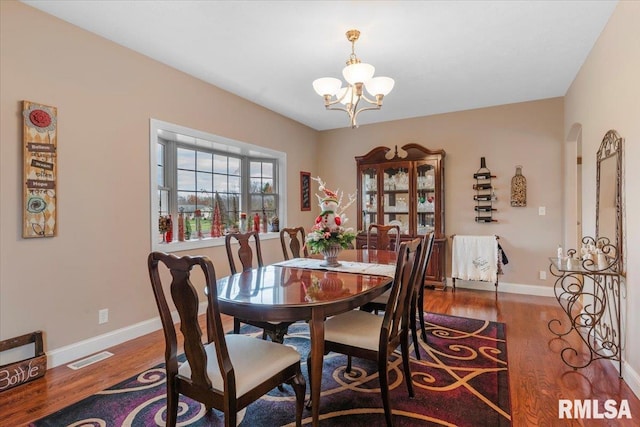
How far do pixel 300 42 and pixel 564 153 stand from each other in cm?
373

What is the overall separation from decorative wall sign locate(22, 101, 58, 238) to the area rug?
1303 mm

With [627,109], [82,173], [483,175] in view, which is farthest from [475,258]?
[82,173]

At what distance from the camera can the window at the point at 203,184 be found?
3.63 meters

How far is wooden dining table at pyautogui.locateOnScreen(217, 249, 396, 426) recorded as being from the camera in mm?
1675

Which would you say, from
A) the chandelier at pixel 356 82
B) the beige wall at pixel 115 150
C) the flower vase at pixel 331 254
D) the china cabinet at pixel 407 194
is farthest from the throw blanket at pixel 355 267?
the china cabinet at pixel 407 194

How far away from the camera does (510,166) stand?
477 centimetres

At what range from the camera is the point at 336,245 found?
2.61 m

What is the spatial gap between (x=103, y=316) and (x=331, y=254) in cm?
205

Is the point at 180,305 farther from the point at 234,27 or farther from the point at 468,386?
the point at 234,27

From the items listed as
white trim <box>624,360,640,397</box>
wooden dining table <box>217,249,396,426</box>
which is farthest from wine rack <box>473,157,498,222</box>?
wooden dining table <box>217,249,396,426</box>

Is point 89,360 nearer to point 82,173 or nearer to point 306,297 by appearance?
point 82,173

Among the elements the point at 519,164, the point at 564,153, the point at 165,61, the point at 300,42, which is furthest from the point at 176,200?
the point at 564,153

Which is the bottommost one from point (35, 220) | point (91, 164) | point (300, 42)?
point (35, 220)

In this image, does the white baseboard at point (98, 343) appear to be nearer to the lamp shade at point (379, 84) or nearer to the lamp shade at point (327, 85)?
the lamp shade at point (327, 85)
